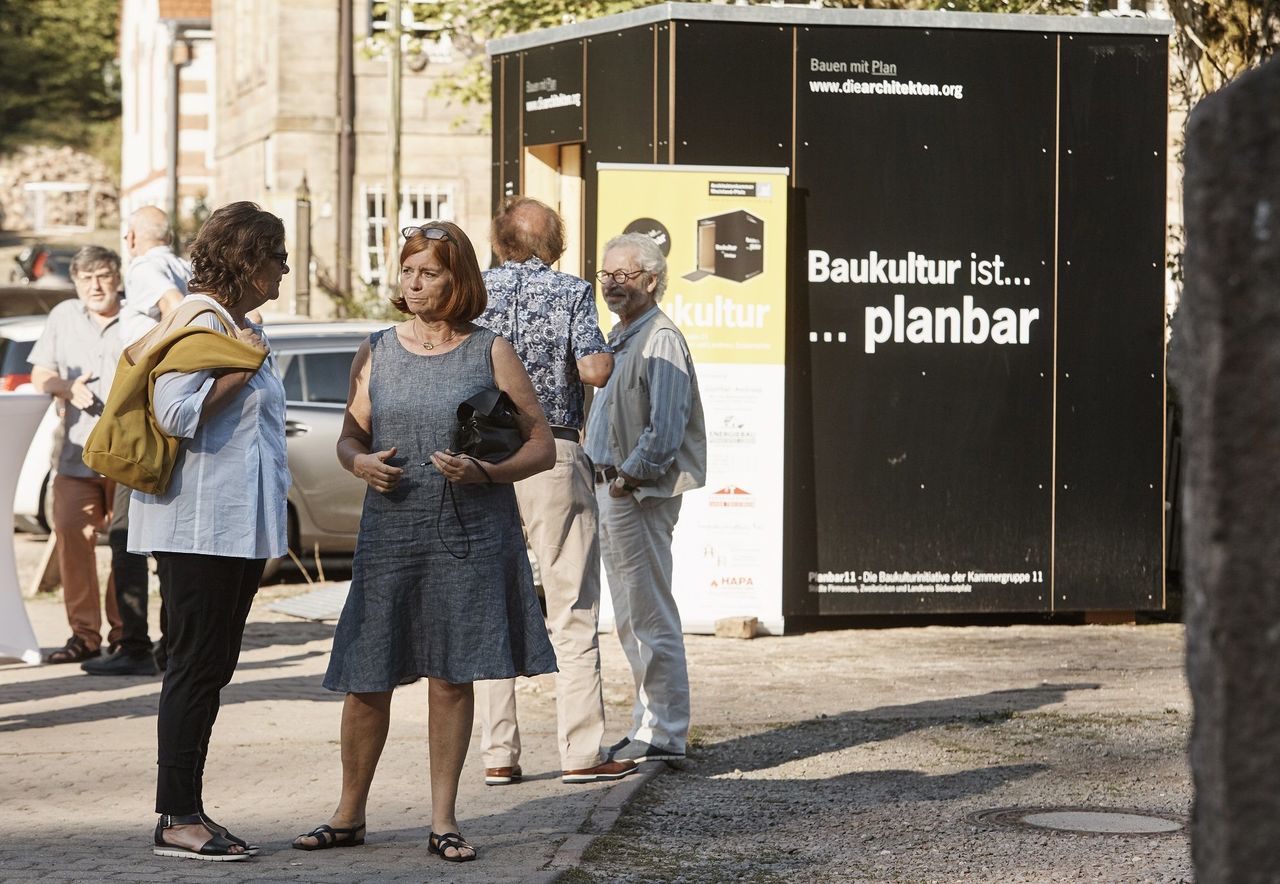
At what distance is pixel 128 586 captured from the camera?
9141 millimetres

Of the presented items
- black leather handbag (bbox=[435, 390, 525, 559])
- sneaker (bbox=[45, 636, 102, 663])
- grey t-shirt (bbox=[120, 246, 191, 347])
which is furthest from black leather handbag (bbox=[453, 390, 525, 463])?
sneaker (bbox=[45, 636, 102, 663])

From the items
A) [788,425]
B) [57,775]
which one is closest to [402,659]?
[57,775]

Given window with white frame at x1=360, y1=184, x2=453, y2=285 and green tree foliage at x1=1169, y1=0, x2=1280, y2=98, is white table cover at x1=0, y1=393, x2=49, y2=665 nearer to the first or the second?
green tree foliage at x1=1169, y1=0, x2=1280, y2=98

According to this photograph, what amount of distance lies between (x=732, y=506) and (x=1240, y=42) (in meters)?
4.84

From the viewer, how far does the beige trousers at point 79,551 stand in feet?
31.9

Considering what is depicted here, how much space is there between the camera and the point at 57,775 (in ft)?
22.8

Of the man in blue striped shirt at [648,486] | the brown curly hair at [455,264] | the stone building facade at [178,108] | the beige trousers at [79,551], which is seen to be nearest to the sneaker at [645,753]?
the man in blue striped shirt at [648,486]

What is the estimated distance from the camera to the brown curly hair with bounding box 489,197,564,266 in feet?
22.0

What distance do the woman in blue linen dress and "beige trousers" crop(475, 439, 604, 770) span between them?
3.31 feet

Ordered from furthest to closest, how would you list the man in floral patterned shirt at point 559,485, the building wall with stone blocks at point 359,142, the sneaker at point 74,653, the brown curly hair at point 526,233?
the building wall with stone blocks at point 359,142
the sneaker at point 74,653
the brown curly hair at point 526,233
the man in floral patterned shirt at point 559,485

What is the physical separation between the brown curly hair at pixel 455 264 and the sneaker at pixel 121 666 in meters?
4.40

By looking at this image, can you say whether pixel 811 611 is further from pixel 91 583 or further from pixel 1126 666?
pixel 91 583

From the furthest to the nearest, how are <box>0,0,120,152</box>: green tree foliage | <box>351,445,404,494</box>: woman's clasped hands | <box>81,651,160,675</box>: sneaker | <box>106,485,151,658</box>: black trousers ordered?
<box>0,0,120,152</box>: green tree foliage < <box>81,651,160,675</box>: sneaker < <box>106,485,151,658</box>: black trousers < <box>351,445,404,494</box>: woman's clasped hands

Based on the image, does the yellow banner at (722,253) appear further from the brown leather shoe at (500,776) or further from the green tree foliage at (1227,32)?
the brown leather shoe at (500,776)
